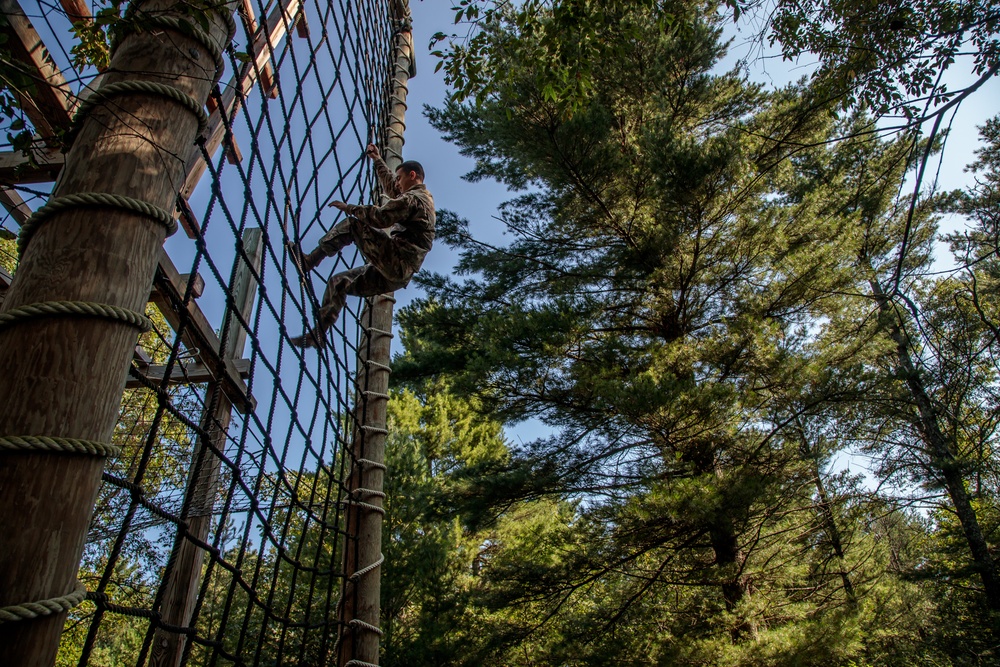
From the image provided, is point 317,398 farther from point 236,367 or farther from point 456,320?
point 456,320

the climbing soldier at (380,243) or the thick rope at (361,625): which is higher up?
the climbing soldier at (380,243)

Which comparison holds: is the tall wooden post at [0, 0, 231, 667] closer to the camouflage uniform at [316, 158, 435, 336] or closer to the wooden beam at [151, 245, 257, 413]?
the wooden beam at [151, 245, 257, 413]

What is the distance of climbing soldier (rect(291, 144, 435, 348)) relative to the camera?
280cm

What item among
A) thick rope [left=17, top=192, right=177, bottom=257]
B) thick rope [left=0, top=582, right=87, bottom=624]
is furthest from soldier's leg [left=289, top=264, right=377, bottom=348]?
thick rope [left=0, top=582, right=87, bottom=624]

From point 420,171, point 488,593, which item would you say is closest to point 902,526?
point 488,593

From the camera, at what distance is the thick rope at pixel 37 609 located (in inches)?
26.6

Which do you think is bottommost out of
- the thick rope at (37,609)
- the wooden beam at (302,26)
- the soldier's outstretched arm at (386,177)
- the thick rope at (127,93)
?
the thick rope at (37,609)

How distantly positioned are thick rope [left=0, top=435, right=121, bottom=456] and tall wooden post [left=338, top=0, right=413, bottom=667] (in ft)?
4.92

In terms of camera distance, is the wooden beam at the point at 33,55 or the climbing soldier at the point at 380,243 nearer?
the wooden beam at the point at 33,55

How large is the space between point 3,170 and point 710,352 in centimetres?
498

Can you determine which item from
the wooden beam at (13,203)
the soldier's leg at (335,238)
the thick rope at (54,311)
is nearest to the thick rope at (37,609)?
the thick rope at (54,311)

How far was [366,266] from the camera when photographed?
9.35ft

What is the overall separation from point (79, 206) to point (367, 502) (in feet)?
5.53

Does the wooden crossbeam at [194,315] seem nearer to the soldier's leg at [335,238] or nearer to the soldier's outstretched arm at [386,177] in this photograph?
the soldier's leg at [335,238]
